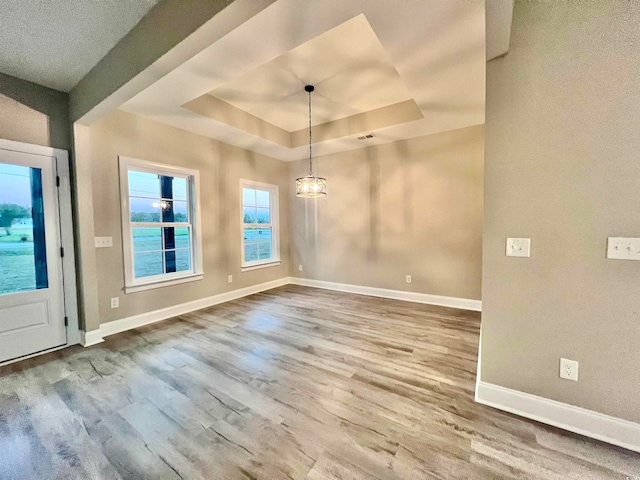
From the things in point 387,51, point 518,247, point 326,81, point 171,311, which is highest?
point 326,81

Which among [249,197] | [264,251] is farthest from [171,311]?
[249,197]

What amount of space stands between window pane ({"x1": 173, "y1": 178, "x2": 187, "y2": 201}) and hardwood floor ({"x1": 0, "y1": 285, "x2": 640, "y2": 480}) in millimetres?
1975

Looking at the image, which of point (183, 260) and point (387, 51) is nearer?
point (387, 51)

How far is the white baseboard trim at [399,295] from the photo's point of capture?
384 centimetres

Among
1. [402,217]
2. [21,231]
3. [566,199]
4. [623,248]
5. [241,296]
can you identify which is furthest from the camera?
[241,296]

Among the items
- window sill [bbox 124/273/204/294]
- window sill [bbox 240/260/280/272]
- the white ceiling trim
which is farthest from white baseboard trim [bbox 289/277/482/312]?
the white ceiling trim

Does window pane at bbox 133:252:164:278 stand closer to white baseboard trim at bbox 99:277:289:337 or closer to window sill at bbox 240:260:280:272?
white baseboard trim at bbox 99:277:289:337

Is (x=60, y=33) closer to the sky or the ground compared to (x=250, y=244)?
closer to the sky

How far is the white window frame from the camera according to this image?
3.16 meters

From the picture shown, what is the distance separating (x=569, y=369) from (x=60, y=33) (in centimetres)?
424

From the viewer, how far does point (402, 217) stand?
4.31 metres

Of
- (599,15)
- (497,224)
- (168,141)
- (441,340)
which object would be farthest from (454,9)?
(168,141)

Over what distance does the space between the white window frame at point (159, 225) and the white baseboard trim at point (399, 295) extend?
2279 mm

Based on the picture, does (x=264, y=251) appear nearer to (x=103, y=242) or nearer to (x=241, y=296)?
(x=241, y=296)
